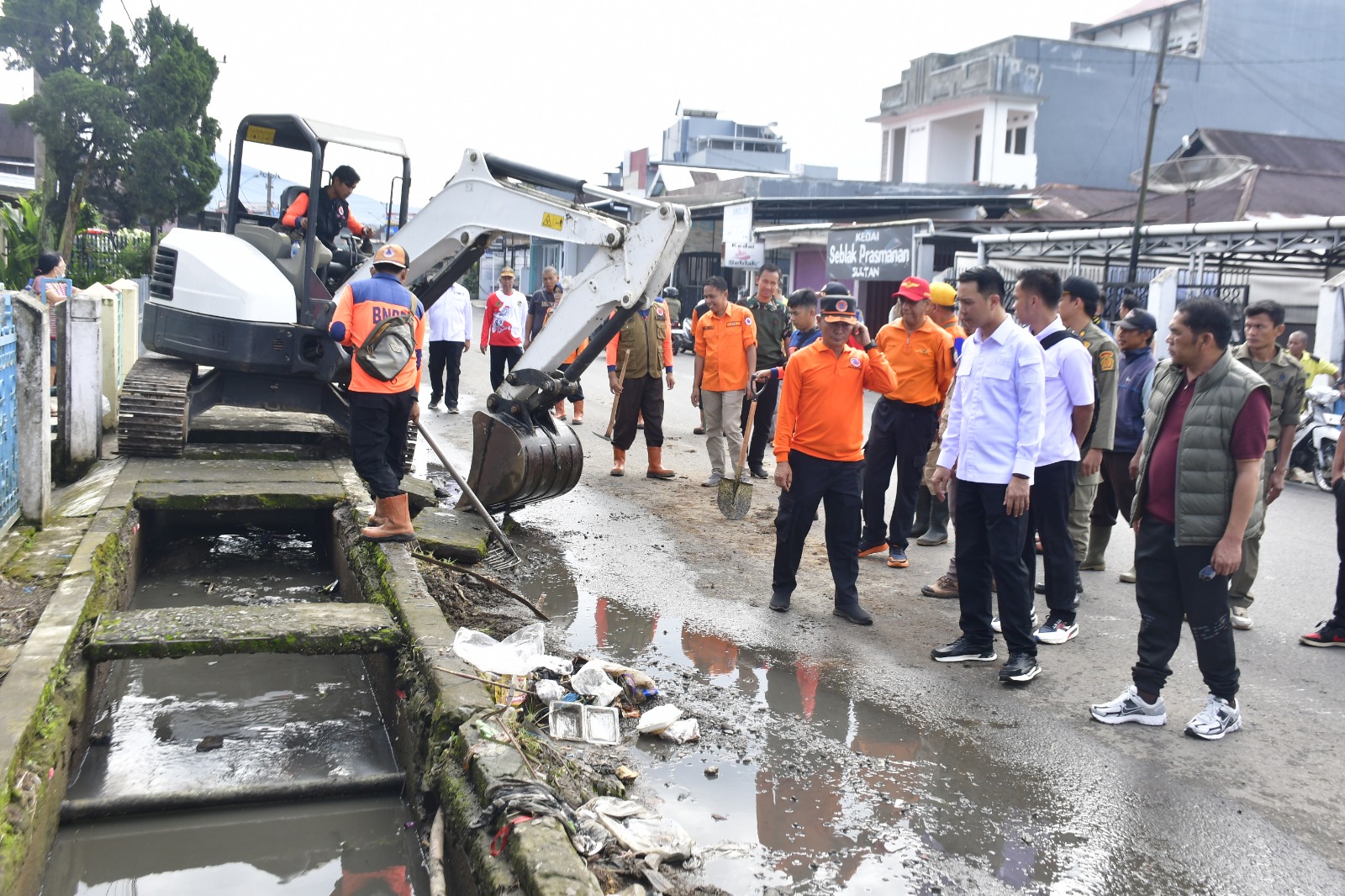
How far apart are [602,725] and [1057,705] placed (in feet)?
7.14

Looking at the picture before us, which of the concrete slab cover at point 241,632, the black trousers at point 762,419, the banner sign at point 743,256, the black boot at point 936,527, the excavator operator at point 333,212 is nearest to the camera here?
the concrete slab cover at point 241,632

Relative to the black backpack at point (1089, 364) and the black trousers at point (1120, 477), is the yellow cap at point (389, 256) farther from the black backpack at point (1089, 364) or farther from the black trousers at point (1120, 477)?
the black trousers at point (1120, 477)

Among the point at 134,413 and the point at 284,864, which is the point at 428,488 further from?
the point at 284,864

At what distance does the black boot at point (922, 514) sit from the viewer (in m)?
8.45

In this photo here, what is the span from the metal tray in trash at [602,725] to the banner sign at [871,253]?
19556 mm

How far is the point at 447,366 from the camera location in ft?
45.0

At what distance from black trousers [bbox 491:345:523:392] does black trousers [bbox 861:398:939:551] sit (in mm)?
6528

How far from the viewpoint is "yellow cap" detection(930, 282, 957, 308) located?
7758 mm

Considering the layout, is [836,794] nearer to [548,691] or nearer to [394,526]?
[548,691]

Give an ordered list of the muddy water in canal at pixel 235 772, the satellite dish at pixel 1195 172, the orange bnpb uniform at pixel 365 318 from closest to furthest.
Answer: the muddy water in canal at pixel 235 772 → the orange bnpb uniform at pixel 365 318 → the satellite dish at pixel 1195 172

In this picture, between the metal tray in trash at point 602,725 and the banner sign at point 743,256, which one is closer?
the metal tray in trash at point 602,725

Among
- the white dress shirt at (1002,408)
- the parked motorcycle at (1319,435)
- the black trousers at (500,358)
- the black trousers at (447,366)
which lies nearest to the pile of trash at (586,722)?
the white dress shirt at (1002,408)

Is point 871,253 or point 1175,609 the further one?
point 871,253

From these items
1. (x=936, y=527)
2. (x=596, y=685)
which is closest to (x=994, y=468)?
(x=596, y=685)
